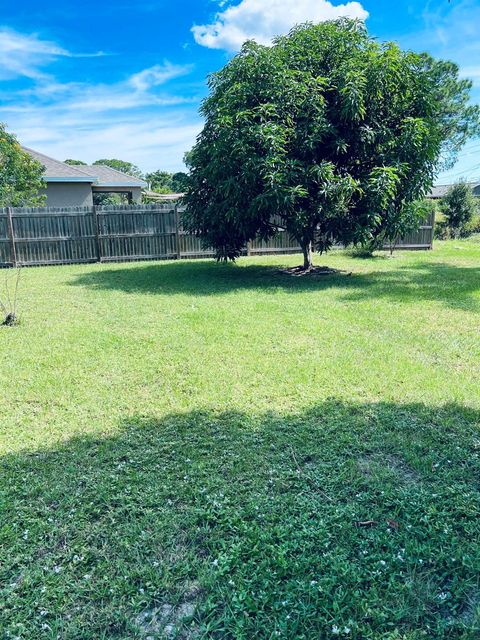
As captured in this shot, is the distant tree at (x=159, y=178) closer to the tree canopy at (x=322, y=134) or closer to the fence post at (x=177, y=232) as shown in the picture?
the fence post at (x=177, y=232)

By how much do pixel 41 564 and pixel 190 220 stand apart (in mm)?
9139

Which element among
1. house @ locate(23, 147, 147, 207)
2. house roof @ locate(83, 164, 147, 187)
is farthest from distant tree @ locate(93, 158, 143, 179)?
house @ locate(23, 147, 147, 207)

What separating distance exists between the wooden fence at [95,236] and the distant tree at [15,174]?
14.9 feet

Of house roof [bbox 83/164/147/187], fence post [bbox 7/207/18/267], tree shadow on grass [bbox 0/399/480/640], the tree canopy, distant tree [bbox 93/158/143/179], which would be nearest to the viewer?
tree shadow on grass [bbox 0/399/480/640]

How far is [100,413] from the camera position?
3.62 meters

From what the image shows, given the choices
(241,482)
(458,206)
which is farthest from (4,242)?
(458,206)

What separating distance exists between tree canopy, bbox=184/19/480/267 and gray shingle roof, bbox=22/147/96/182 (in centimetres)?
1164

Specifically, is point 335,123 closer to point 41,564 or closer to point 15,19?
point 15,19

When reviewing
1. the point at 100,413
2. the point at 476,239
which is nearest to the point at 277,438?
the point at 100,413

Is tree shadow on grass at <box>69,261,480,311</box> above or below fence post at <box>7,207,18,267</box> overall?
below

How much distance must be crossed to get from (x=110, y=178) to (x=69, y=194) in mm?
3767

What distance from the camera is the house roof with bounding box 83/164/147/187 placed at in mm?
22578

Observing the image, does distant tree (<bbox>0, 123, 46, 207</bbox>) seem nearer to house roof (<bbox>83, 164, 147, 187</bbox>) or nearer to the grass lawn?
house roof (<bbox>83, 164, 147, 187</bbox>)

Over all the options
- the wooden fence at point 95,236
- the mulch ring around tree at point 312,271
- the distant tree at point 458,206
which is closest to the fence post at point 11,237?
the wooden fence at point 95,236
